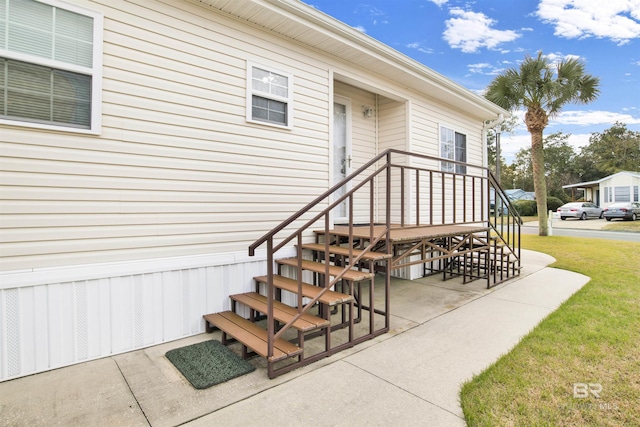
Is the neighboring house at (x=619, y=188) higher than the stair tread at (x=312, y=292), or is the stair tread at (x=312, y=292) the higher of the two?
the neighboring house at (x=619, y=188)

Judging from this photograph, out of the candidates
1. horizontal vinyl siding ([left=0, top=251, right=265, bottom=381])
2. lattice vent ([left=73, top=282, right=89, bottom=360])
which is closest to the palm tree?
horizontal vinyl siding ([left=0, top=251, right=265, bottom=381])

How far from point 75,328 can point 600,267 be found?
28.7ft

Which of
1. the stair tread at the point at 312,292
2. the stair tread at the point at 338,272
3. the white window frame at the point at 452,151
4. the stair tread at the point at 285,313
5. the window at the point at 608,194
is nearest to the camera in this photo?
the stair tread at the point at 285,313

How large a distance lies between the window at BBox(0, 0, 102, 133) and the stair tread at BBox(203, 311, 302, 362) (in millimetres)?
2076

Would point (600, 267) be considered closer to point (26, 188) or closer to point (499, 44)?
point (26, 188)

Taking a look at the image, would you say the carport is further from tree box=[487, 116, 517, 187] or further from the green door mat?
the green door mat

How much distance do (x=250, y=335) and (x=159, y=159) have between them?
189cm

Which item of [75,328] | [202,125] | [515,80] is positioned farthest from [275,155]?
[515,80]

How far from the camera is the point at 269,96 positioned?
3.90 m

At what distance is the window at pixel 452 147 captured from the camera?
662 centimetres

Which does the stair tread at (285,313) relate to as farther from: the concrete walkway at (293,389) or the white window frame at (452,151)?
the white window frame at (452,151)

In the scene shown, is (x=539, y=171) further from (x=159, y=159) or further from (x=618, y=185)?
(x=618, y=185)

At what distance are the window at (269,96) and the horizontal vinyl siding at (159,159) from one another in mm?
98

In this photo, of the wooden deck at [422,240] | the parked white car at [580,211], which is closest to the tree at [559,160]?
the parked white car at [580,211]
